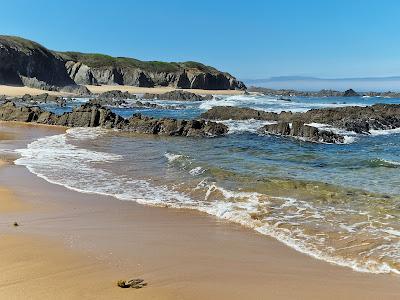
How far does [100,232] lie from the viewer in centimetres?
746

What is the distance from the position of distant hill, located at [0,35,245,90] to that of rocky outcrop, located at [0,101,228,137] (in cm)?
4242

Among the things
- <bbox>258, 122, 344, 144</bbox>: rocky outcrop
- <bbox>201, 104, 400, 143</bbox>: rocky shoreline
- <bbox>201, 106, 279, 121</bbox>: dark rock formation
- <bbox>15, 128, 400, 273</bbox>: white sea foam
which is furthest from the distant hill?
<bbox>15, 128, 400, 273</bbox>: white sea foam

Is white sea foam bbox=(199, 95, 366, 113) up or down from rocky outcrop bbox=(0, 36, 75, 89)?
down

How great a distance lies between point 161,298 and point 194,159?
11.1 m

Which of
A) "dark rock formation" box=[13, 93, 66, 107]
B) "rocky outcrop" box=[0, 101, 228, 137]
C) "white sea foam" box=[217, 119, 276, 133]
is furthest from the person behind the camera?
"dark rock formation" box=[13, 93, 66, 107]

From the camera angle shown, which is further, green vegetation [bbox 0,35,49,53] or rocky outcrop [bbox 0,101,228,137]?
green vegetation [bbox 0,35,49,53]

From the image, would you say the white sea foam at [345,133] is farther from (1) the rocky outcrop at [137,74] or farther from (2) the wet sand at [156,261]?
(1) the rocky outcrop at [137,74]

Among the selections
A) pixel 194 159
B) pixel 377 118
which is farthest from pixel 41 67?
pixel 194 159

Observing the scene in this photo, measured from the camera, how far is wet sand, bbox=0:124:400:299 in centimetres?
511

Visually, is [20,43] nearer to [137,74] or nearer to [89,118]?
[137,74]

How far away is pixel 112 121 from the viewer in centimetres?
2859

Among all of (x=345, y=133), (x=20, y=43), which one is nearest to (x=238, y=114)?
(x=345, y=133)

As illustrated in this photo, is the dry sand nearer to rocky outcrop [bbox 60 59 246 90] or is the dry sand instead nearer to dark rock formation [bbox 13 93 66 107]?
dark rock formation [bbox 13 93 66 107]

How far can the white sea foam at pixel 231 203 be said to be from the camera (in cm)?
697
